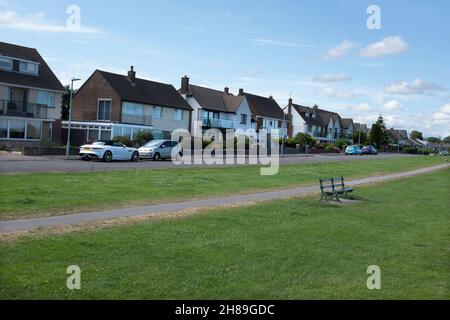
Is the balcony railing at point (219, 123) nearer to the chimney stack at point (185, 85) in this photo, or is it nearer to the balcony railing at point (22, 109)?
the chimney stack at point (185, 85)

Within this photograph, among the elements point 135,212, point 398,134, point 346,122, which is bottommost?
point 135,212

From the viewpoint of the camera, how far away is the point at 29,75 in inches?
1816

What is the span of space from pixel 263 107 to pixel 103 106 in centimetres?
3736

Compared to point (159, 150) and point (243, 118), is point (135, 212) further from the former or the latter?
point (243, 118)

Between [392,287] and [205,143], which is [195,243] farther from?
[205,143]

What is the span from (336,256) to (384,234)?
3157 mm

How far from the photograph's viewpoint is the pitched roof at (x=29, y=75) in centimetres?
4403

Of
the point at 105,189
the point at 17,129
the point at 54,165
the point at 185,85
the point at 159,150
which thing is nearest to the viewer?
the point at 105,189

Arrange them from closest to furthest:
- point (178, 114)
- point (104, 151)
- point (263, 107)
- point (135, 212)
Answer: point (135, 212)
point (104, 151)
point (178, 114)
point (263, 107)

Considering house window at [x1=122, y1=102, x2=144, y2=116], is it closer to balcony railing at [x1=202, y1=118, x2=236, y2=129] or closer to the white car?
balcony railing at [x1=202, y1=118, x2=236, y2=129]

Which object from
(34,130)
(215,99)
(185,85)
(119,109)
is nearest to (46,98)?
(34,130)

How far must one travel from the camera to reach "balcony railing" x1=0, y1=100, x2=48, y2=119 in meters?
43.2

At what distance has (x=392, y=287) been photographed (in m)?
7.76

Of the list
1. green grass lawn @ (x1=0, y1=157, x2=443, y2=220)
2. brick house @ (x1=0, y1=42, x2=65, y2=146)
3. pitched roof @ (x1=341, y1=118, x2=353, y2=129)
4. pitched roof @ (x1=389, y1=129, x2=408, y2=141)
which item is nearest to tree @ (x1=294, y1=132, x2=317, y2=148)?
brick house @ (x1=0, y1=42, x2=65, y2=146)
